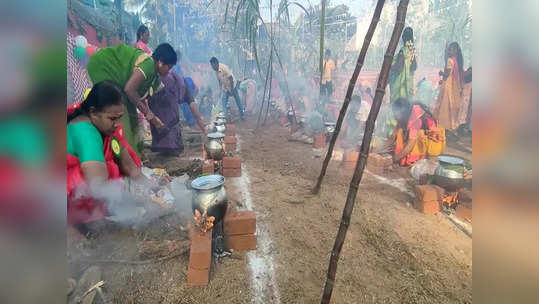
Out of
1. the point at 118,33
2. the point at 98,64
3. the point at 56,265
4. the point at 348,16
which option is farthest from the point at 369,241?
the point at 348,16

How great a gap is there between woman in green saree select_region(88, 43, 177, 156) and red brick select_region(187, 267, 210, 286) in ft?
8.74

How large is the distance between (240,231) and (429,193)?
8.24 feet

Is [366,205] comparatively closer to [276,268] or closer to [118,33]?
[276,268]

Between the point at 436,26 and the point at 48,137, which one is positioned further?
the point at 436,26

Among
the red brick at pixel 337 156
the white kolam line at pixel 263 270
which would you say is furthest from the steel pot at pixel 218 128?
the white kolam line at pixel 263 270

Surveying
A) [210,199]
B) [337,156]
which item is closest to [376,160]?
[337,156]

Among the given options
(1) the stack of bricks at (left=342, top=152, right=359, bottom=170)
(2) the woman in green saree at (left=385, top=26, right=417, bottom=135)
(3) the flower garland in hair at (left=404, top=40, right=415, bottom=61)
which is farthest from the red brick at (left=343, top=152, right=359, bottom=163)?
(3) the flower garland in hair at (left=404, top=40, right=415, bottom=61)

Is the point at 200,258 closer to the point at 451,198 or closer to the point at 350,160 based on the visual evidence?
the point at 451,198

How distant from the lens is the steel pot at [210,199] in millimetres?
2613

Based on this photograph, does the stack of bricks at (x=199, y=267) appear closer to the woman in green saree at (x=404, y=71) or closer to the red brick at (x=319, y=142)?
the red brick at (x=319, y=142)

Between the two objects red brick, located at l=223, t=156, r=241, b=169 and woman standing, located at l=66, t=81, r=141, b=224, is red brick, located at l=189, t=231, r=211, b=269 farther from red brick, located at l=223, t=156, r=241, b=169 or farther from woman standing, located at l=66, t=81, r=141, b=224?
red brick, located at l=223, t=156, r=241, b=169

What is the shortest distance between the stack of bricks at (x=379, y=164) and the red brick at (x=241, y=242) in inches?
132

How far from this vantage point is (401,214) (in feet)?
11.9

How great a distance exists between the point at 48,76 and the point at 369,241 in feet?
10.2
